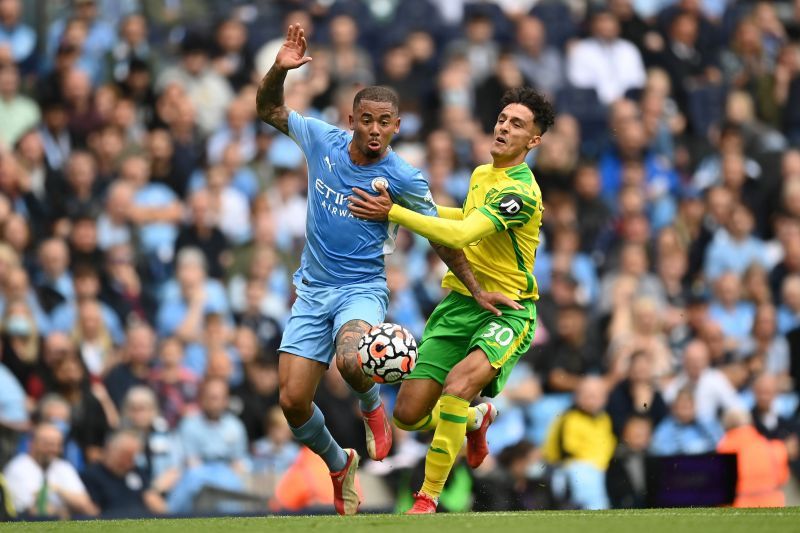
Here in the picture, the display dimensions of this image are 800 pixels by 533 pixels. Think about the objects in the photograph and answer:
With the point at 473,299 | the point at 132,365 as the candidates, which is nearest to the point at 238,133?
the point at 132,365

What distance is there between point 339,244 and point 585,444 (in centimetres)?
354

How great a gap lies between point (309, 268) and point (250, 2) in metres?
7.11

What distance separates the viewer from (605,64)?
16312mm

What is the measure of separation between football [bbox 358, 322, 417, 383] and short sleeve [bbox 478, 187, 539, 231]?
95 cm

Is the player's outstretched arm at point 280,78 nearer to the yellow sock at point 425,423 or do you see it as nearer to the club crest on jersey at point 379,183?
the club crest on jersey at point 379,183

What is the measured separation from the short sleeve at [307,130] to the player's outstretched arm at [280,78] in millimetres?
68

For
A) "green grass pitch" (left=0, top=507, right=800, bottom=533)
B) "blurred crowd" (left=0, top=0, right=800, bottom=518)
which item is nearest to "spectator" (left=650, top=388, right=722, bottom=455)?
"blurred crowd" (left=0, top=0, right=800, bottom=518)

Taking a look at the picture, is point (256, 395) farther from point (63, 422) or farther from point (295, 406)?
point (295, 406)

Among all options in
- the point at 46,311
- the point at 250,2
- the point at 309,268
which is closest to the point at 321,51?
the point at 250,2

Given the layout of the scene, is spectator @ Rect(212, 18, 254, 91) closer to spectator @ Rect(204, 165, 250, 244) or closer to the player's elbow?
spectator @ Rect(204, 165, 250, 244)

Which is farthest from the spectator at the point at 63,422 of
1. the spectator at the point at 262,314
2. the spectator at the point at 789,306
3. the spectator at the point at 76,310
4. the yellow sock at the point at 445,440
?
the spectator at the point at 789,306

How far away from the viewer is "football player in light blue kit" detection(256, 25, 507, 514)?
9.54m

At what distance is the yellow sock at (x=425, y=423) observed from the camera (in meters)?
10.1

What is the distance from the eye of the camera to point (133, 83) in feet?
50.4
